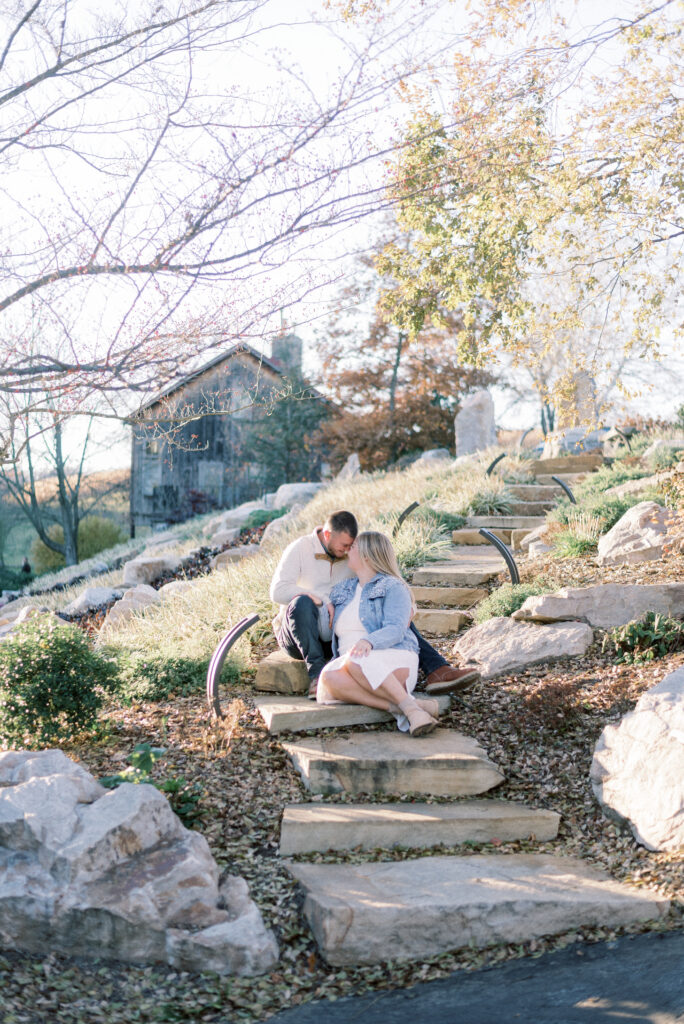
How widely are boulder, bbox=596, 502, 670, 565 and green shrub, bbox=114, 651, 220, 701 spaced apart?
3326mm

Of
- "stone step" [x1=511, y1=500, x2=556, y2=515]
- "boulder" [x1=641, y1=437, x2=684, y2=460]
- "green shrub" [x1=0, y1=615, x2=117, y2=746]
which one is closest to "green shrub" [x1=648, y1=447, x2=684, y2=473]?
"boulder" [x1=641, y1=437, x2=684, y2=460]

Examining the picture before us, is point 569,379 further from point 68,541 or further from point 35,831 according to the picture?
point 68,541

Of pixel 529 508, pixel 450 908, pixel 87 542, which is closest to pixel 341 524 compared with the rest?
pixel 450 908

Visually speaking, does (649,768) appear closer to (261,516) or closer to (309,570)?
(309,570)

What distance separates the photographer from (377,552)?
489cm

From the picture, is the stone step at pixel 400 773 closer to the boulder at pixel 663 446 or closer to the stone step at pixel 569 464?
the boulder at pixel 663 446

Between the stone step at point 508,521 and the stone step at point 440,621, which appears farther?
the stone step at point 508,521

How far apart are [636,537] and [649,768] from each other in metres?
3.41

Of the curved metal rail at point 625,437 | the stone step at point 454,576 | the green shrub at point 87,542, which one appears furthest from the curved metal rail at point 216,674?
the green shrub at point 87,542

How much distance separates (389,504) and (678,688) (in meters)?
6.23

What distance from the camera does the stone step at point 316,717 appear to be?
465cm

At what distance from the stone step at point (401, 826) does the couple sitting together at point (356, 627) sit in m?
0.61

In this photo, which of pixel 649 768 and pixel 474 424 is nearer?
pixel 649 768

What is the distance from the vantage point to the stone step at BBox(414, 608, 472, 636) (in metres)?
6.36
